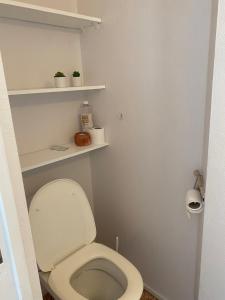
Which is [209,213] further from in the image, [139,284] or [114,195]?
[114,195]

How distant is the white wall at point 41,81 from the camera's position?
1250 millimetres

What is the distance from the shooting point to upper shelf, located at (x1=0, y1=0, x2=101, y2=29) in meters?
1.04

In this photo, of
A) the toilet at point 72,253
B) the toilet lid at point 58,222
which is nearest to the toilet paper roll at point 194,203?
the toilet at point 72,253

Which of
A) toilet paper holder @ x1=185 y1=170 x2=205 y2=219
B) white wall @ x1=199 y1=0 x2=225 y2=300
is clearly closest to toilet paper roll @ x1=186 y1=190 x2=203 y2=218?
toilet paper holder @ x1=185 y1=170 x2=205 y2=219

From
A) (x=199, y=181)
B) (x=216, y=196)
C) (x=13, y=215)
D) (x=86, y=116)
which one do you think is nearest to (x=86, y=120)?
(x=86, y=116)

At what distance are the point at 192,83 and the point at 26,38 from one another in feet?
2.99

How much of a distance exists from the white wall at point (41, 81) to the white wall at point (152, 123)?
5.6 inches

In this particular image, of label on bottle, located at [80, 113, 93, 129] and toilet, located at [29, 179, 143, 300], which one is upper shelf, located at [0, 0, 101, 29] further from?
toilet, located at [29, 179, 143, 300]

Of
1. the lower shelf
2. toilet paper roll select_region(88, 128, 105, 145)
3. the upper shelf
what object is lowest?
the lower shelf

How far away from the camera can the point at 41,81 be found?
138cm

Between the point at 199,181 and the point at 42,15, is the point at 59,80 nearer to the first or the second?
the point at 42,15

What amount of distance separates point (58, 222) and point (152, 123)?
776mm

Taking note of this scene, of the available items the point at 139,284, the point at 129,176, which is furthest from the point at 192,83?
the point at 139,284

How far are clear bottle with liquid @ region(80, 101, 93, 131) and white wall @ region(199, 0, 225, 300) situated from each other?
892 millimetres
